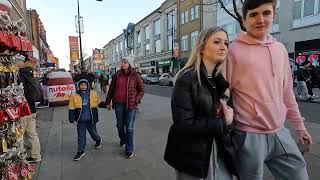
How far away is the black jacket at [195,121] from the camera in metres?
1.96

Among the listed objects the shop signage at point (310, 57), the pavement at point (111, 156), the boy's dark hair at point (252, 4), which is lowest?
the pavement at point (111, 156)

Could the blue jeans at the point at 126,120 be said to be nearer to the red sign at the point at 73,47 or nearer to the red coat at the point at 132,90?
the red coat at the point at 132,90

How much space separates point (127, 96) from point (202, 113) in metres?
3.23

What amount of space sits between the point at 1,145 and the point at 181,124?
2.06m

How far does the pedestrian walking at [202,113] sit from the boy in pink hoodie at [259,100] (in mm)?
132

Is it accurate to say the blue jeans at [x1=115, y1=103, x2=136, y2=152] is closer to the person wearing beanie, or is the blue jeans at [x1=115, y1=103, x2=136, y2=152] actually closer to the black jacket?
the person wearing beanie

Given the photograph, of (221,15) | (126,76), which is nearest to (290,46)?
(221,15)

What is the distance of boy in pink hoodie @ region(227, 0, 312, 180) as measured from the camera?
209cm

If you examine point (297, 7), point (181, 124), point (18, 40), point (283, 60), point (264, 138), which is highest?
point (297, 7)

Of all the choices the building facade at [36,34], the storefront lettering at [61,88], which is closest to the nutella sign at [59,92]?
the storefront lettering at [61,88]

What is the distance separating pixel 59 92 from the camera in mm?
13016

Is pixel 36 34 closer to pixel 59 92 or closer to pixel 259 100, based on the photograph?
pixel 59 92

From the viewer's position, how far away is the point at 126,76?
5.21 m

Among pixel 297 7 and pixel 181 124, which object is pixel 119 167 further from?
pixel 297 7
